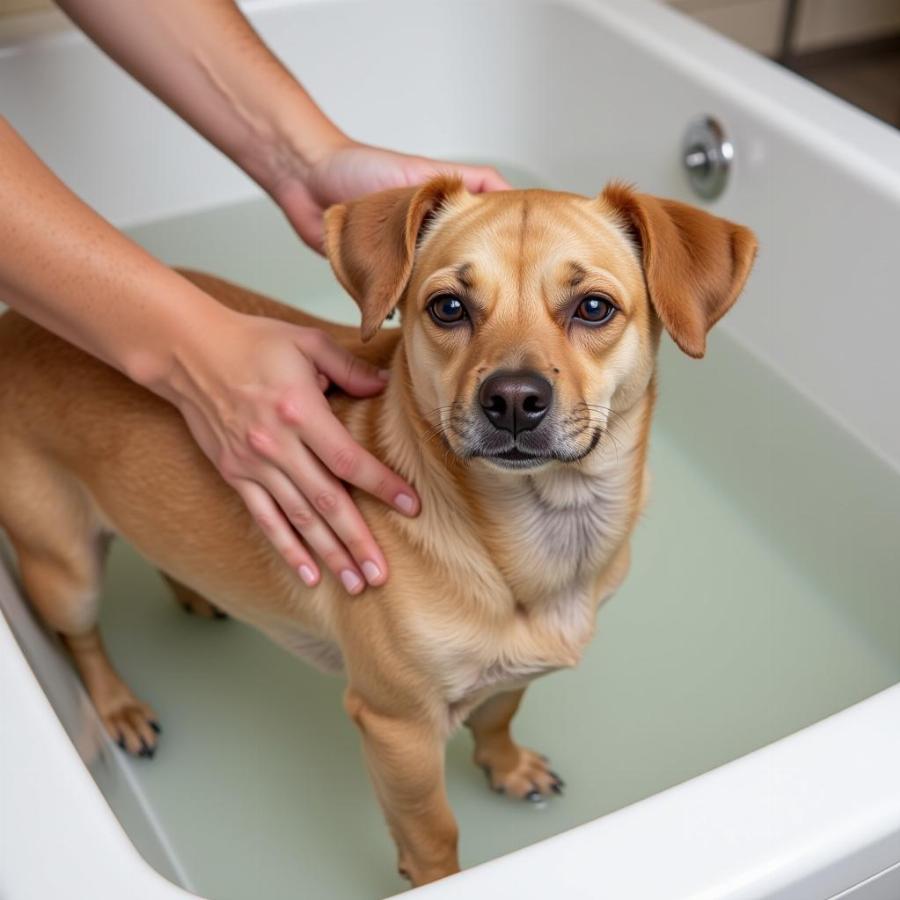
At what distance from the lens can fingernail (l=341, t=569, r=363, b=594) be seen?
3.82 ft

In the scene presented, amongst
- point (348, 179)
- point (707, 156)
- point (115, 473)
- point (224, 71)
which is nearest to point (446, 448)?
point (115, 473)

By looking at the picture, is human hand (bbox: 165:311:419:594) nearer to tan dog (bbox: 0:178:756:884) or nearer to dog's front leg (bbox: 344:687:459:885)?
tan dog (bbox: 0:178:756:884)

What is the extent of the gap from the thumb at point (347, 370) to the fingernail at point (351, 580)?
23 centimetres

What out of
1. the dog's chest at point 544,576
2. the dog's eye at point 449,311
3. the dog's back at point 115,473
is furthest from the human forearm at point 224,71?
the dog's chest at point 544,576

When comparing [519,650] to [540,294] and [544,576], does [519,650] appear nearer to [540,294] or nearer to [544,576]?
[544,576]

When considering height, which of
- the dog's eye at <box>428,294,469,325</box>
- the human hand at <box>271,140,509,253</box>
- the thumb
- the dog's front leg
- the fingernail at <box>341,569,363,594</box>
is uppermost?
the dog's eye at <box>428,294,469,325</box>

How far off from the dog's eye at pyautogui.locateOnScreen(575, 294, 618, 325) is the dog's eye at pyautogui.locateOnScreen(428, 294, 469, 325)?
4.7 inches

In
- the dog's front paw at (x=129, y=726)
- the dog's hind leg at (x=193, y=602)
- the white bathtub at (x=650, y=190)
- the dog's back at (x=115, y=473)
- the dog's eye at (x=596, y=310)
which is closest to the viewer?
the white bathtub at (x=650, y=190)

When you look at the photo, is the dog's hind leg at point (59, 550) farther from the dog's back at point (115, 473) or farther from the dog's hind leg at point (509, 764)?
the dog's hind leg at point (509, 764)

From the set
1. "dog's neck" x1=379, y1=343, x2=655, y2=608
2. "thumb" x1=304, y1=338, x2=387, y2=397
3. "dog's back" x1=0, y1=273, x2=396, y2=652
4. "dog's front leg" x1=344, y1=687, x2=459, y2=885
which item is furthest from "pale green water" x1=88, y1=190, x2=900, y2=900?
"thumb" x1=304, y1=338, x2=387, y2=397

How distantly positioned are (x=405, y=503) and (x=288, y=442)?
15 centimetres

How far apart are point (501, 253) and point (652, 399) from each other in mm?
250

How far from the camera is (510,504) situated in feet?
3.83

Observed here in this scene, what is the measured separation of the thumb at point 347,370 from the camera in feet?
4.08
